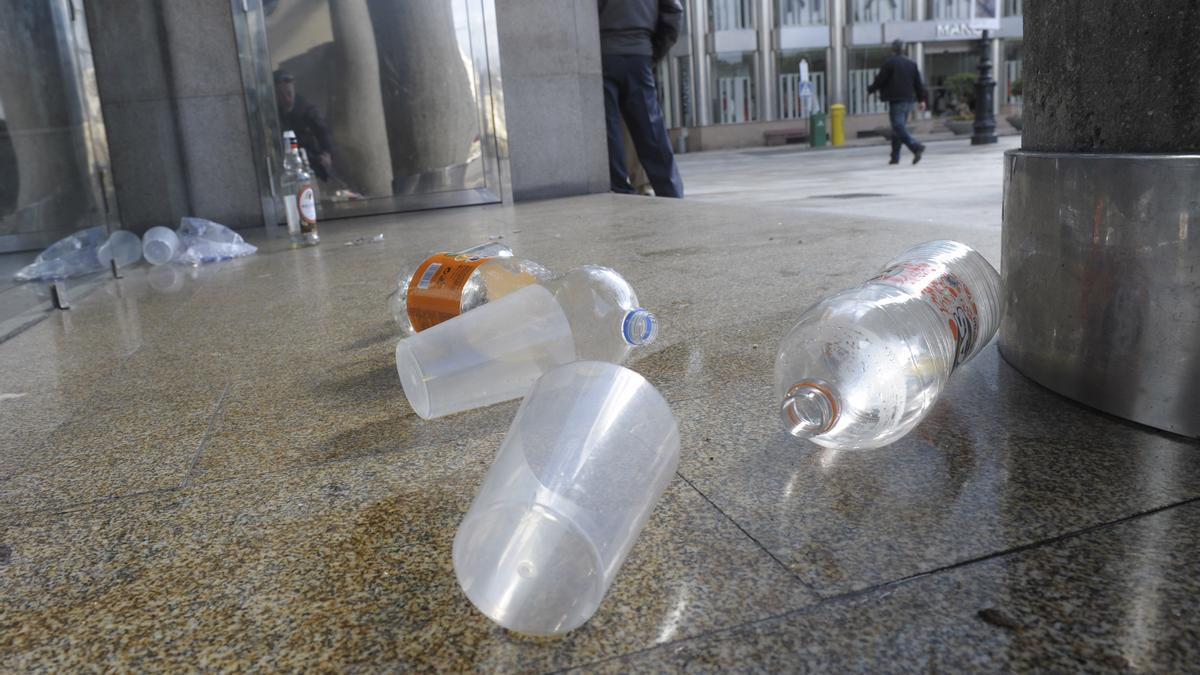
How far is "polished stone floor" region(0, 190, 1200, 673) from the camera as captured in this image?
37.3 inches

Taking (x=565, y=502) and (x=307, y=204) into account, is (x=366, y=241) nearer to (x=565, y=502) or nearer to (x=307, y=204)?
(x=307, y=204)

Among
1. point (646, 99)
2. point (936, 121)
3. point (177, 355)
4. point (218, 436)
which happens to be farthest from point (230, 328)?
point (936, 121)

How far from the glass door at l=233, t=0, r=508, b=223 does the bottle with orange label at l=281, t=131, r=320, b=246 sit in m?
1.03

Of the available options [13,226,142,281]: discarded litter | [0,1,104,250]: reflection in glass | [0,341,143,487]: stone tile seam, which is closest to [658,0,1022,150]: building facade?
[13,226,142,281]: discarded litter

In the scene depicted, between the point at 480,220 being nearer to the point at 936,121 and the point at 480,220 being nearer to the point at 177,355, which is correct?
the point at 177,355

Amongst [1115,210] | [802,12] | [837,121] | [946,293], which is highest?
[802,12]

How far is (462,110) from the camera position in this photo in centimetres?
808

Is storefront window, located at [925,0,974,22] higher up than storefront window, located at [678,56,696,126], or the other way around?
storefront window, located at [925,0,974,22]

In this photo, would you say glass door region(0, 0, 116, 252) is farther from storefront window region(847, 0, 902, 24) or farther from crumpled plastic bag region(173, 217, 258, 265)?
storefront window region(847, 0, 902, 24)

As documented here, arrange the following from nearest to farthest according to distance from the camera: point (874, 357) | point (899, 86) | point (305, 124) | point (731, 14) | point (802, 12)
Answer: point (874, 357) < point (305, 124) < point (899, 86) < point (731, 14) < point (802, 12)

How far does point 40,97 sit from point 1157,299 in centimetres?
520

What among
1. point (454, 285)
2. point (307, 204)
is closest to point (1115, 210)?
point (454, 285)

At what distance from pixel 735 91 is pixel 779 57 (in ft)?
7.06

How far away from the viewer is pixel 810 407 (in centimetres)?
125
